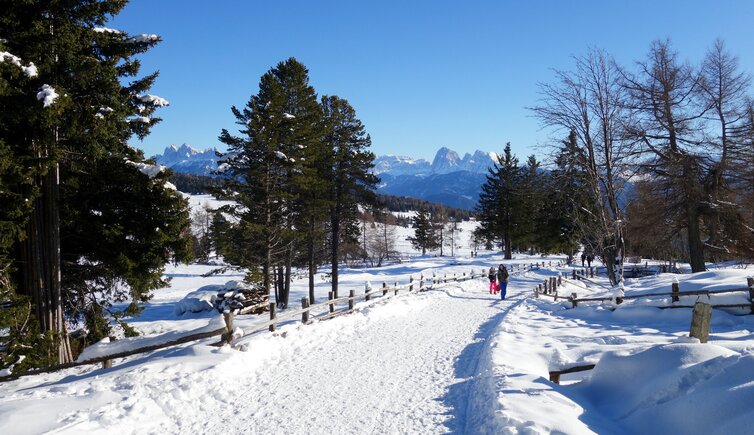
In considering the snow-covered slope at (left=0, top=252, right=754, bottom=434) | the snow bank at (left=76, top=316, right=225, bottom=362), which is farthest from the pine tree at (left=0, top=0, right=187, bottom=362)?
the snow-covered slope at (left=0, top=252, right=754, bottom=434)

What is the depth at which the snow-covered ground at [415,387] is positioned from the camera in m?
→ 5.00

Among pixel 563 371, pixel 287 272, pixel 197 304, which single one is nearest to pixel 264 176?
pixel 287 272

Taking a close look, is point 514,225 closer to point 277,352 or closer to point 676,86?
point 676,86

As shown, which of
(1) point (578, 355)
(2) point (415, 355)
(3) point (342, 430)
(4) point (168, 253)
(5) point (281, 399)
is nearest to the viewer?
(3) point (342, 430)

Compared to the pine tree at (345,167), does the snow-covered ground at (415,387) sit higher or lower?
lower

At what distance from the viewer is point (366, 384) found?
768 cm

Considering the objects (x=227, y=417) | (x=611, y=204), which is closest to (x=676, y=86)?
(x=611, y=204)

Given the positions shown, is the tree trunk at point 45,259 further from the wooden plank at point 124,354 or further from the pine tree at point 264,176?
the pine tree at point 264,176

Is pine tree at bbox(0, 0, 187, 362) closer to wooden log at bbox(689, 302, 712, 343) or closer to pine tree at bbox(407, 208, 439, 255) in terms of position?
wooden log at bbox(689, 302, 712, 343)

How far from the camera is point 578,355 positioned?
8914 millimetres

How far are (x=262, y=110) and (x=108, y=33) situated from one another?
897 centimetres

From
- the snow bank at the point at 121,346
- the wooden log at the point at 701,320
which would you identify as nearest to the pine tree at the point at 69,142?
the snow bank at the point at 121,346

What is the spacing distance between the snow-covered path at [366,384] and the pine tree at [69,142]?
21.6ft

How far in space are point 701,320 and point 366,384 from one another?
572 cm
